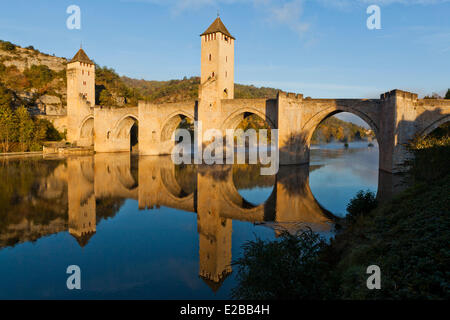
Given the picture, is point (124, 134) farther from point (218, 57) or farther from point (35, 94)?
point (35, 94)

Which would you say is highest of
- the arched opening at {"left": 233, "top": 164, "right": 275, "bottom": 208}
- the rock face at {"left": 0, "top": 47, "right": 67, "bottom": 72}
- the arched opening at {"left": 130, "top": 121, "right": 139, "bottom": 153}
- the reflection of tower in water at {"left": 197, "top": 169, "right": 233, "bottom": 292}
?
the rock face at {"left": 0, "top": 47, "right": 67, "bottom": 72}

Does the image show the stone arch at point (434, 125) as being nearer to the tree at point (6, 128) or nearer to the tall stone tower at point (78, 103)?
the tall stone tower at point (78, 103)

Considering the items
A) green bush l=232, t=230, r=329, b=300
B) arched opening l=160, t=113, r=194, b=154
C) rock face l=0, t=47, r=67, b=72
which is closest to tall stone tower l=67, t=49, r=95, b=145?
arched opening l=160, t=113, r=194, b=154

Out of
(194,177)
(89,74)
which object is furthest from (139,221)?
(89,74)

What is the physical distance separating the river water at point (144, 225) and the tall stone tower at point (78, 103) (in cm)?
2208

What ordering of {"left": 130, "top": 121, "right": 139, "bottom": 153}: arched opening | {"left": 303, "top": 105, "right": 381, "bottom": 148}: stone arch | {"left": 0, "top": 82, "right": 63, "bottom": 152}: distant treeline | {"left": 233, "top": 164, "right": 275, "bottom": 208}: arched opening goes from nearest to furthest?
{"left": 233, "top": 164, "right": 275, "bottom": 208}: arched opening → {"left": 303, "top": 105, "right": 381, "bottom": 148}: stone arch → {"left": 0, "top": 82, "right": 63, "bottom": 152}: distant treeline → {"left": 130, "top": 121, "right": 139, "bottom": 153}: arched opening

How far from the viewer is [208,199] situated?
12.9 metres

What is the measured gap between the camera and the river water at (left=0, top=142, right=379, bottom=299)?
18.8 ft

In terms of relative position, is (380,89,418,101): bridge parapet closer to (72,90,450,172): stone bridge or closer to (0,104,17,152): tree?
(72,90,450,172): stone bridge

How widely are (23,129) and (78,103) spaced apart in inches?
334

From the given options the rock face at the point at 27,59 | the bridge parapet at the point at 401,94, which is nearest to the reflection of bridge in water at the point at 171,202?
the bridge parapet at the point at 401,94

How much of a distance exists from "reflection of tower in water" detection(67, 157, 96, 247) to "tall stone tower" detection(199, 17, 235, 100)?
14229mm

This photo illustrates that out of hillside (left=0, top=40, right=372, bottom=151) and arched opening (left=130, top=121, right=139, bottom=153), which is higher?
hillside (left=0, top=40, right=372, bottom=151)

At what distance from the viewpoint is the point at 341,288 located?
165 inches
